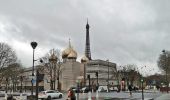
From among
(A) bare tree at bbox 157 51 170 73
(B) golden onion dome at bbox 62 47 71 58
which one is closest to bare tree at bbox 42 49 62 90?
(B) golden onion dome at bbox 62 47 71 58

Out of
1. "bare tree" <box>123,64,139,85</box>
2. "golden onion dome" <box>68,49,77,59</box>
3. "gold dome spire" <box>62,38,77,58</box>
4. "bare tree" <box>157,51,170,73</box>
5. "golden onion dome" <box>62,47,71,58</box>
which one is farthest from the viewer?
"bare tree" <box>123,64,139,85</box>

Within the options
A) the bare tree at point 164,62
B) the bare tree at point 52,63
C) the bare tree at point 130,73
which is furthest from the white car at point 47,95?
the bare tree at point 130,73

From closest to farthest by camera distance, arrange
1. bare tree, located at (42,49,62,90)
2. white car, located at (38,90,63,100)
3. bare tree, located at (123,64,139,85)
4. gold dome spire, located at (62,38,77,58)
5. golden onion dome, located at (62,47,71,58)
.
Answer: white car, located at (38,90,63,100) → bare tree, located at (42,49,62,90) → golden onion dome, located at (62,47,71,58) → gold dome spire, located at (62,38,77,58) → bare tree, located at (123,64,139,85)

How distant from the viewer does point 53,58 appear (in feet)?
298

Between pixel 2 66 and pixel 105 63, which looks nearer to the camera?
pixel 2 66

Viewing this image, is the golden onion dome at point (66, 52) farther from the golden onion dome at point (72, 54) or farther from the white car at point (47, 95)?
the white car at point (47, 95)

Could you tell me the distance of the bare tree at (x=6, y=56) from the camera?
76188mm

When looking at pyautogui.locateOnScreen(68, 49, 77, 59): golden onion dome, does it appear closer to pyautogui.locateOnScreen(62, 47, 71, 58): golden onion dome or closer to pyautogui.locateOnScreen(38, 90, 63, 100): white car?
pyautogui.locateOnScreen(62, 47, 71, 58): golden onion dome

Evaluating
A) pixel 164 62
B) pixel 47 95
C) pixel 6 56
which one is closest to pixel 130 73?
pixel 164 62

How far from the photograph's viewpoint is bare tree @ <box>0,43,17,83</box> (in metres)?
76.2

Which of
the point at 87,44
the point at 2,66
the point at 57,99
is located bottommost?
the point at 57,99

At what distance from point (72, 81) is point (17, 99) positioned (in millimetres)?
64312

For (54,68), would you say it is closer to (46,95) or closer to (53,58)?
(53,58)

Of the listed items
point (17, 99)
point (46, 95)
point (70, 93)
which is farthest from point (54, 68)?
point (70, 93)
